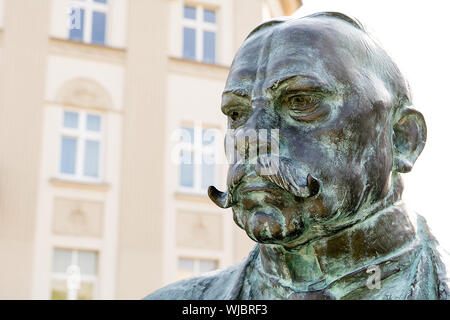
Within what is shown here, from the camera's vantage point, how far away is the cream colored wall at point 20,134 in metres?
12.9

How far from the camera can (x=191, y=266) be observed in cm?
1390

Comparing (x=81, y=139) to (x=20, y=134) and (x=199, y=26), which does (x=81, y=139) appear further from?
(x=199, y=26)

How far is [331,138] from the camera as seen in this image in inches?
59.8

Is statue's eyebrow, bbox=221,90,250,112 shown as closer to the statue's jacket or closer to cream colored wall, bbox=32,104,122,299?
the statue's jacket

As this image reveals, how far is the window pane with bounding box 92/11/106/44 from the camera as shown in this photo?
48.4 feet

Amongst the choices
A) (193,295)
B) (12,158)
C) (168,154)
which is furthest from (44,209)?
(193,295)

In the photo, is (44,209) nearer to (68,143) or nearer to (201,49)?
(68,143)

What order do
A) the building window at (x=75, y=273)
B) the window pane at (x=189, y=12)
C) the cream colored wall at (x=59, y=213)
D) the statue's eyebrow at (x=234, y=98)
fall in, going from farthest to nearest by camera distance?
the window pane at (x=189, y=12)
the building window at (x=75, y=273)
the cream colored wall at (x=59, y=213)
the statue's eyebrow at (x=234, y=98)

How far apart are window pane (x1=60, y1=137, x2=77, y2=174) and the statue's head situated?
1256 centimetres

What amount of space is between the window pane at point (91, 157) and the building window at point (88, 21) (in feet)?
5.82

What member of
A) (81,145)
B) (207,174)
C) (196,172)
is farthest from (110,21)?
(207,174)

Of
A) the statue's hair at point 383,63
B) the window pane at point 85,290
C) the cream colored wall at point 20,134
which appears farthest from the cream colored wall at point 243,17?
the statue's hair at point 383,63

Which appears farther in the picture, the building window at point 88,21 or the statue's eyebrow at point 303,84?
the building window at point 88,21

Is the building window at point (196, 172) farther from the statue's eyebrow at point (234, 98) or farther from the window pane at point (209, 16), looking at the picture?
the statue's eyebrow at point (234, 98)
